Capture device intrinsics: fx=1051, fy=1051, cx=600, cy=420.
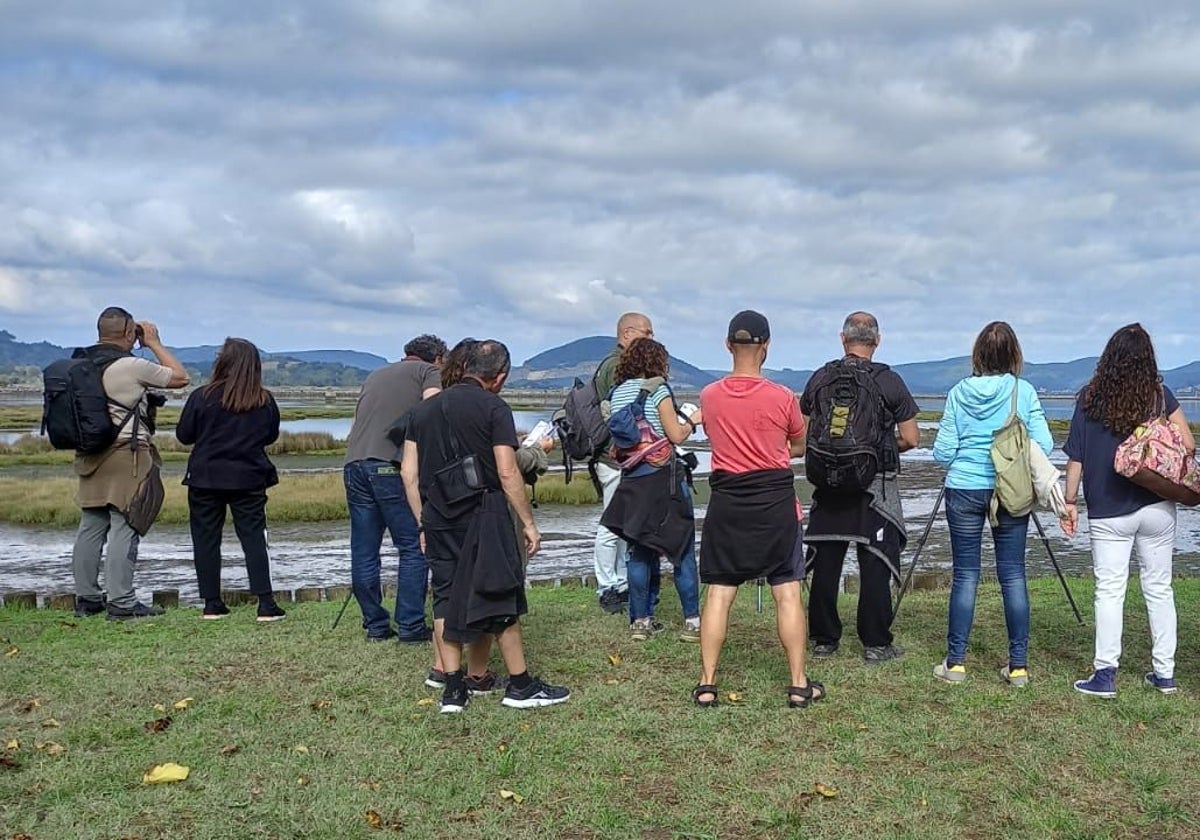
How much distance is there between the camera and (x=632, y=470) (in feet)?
25.1

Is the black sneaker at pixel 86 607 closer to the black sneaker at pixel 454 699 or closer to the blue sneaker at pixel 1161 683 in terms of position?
the black sneaker at pixel 454 699

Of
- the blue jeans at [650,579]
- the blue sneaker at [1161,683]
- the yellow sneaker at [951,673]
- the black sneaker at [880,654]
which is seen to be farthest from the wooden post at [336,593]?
the blue sneaker at [1161,683]

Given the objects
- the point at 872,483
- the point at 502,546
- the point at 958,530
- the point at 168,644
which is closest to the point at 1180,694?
the point at 958,530

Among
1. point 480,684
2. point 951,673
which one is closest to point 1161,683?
point 951,673

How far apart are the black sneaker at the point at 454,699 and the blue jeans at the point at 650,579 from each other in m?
2.01

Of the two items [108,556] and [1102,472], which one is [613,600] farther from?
[108,556]

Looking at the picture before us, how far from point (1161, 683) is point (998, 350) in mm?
2221

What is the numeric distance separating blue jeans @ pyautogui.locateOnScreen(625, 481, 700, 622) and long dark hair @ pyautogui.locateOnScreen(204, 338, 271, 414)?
3.33 m

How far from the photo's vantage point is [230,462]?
8539mm

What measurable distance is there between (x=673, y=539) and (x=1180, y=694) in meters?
3.27

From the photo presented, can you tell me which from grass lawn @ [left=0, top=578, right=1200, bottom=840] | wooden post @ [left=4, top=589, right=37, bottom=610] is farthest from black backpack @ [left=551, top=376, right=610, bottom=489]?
wooden post @ [left=4, top=589, right=37, bottom=610]

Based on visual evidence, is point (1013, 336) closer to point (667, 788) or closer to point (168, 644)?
point (667, 788)

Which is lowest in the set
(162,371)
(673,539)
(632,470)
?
(673,539)

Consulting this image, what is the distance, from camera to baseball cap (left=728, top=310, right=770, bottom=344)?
6.09m
